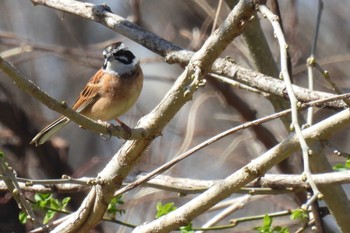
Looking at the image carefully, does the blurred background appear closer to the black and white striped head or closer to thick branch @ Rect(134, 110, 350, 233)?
the black and white striped head

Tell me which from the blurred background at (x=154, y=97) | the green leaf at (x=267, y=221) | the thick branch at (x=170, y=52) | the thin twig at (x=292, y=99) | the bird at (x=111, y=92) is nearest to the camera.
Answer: the thin twig at (x=292, y=99)

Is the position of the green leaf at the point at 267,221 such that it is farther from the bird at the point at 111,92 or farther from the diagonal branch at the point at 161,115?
the bird at the point at 111,92

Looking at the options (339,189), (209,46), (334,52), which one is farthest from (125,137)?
(334,52)

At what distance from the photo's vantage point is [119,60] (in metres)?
4.44

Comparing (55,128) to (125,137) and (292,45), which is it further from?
(292,45)

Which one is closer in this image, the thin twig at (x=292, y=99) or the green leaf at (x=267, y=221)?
the thin twig at (x=292, y=99)

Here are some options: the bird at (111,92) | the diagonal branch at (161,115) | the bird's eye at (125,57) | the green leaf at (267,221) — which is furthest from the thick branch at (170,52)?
the bird's eye at (125,57)

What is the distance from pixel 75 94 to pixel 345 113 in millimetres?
4423

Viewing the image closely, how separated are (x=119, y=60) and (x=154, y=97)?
229 cm

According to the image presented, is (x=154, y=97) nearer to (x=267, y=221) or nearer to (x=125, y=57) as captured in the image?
(x=125, y=57)

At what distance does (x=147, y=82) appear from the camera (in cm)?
691

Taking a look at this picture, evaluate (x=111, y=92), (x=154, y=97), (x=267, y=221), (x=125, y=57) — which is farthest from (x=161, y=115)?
(x=154, y=97)

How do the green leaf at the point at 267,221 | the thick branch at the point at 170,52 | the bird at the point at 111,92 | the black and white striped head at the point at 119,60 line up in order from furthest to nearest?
the black and white striped head at the point at 119,60 < the bird at the point at 111,92 < the green leaf at the point at 267,221 < the thick branch at the point at 170,52

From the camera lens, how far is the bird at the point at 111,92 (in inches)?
166
